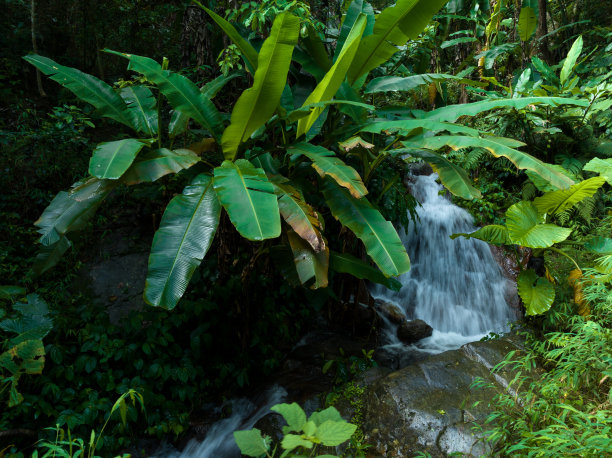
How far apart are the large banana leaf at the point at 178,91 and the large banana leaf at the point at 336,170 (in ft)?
2.71

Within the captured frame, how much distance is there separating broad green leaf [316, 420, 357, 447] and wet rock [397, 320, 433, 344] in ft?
11.2

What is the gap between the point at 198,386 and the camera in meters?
3.72

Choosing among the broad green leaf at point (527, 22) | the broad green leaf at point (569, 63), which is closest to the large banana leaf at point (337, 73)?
the broad green leaf at point (569, 63)

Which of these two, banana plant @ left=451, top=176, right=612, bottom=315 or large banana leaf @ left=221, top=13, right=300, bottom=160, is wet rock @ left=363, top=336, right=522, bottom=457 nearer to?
banana plant @ left=451, top=176, right=612, bottom=315

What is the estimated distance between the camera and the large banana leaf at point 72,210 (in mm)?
2760

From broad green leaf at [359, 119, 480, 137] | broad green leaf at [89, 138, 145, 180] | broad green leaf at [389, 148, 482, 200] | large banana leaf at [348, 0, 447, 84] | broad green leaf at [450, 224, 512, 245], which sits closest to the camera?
broad green leaf at [89, 138, 145, 180]

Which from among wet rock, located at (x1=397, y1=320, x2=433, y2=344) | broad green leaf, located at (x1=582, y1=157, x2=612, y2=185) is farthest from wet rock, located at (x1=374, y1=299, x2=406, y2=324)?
broad green leaf, located at (x1=582, y1=157, x2=612, y2=185)

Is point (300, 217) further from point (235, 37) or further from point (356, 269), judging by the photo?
point (235, 37)

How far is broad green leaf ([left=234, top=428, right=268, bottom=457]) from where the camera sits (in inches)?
61.0

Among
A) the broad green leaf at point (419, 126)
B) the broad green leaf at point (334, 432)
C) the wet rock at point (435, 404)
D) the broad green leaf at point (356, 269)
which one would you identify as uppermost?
the broad green leaf at point (419, 126)

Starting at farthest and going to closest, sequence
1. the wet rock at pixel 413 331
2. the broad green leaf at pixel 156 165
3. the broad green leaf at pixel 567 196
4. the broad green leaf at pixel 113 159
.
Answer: the wet rock at pixel 413 331
the broad green leaf at pixel 567 196
the broad green leaf at pixel 156 165
the broad green leaf at pixel 113 159

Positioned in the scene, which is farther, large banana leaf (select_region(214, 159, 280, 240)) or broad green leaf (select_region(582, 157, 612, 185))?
broad green leaf (select_region(582, 157, 612, 185))

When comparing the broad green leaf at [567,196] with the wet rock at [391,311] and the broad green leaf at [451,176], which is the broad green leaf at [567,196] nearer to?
the broad green leaf at [451,176]

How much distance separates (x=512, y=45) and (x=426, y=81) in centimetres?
539
